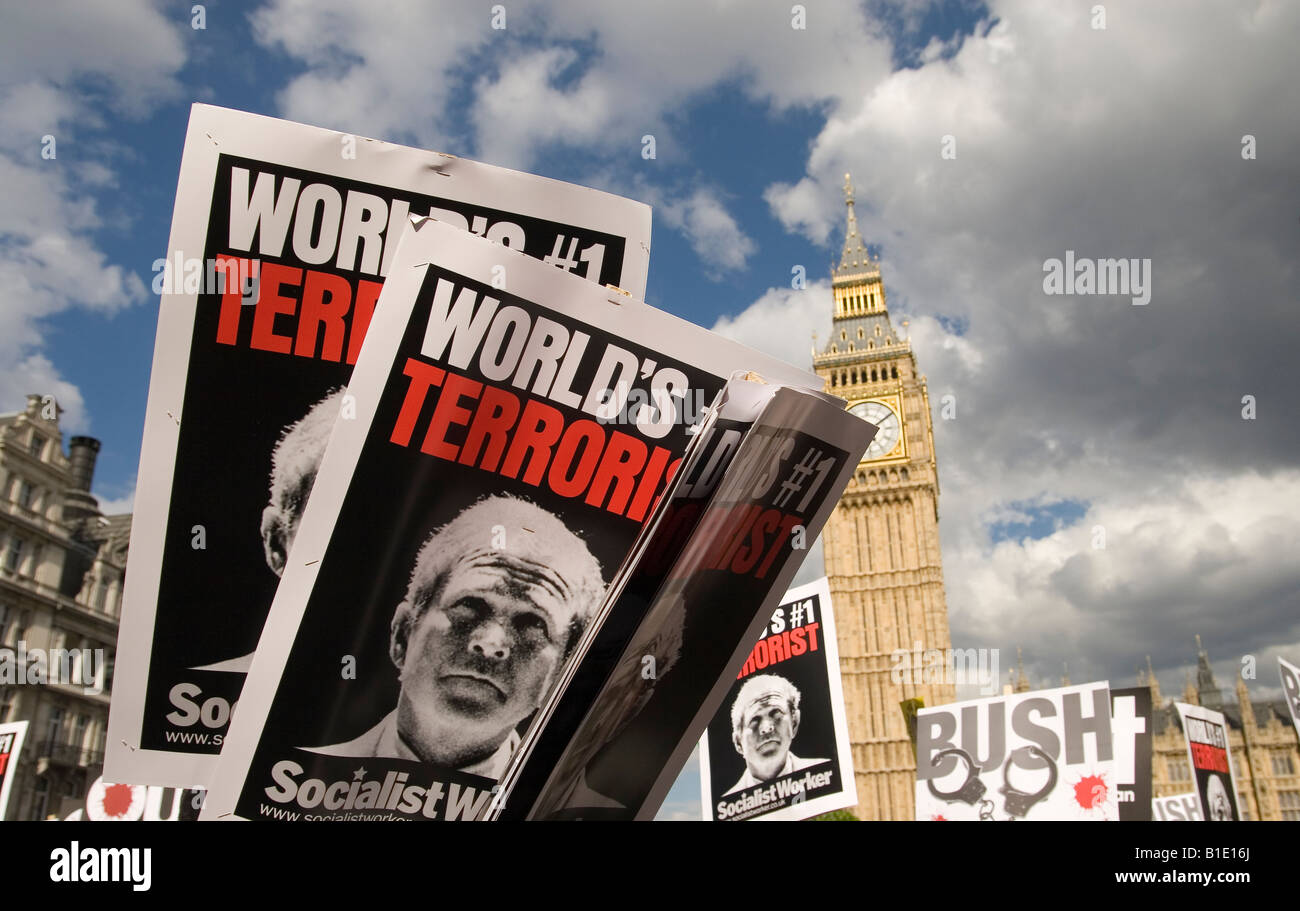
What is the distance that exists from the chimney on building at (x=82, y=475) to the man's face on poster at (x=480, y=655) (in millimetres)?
34702

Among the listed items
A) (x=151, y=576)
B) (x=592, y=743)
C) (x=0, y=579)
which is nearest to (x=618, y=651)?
(x=592, y=743)

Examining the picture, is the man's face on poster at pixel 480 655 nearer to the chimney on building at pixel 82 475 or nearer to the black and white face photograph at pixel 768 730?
the black and white face photograph at pixel 768 730

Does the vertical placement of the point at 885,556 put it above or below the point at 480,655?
above

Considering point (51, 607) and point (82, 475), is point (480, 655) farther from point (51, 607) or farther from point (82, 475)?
point (82, 475)

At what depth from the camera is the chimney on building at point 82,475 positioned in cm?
3159

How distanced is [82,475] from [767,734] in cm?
3237

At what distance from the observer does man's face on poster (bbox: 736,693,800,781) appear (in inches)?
382

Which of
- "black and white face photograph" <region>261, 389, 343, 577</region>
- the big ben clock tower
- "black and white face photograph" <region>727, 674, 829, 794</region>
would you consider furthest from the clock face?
"black and white face photograph" <region>261, 389, 343, 577</region>

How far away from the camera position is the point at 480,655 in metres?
2.24

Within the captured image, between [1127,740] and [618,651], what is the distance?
12712 millimetres

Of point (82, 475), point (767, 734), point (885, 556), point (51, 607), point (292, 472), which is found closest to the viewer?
point (292, 472)

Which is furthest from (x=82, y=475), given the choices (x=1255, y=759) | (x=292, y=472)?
(x=1255, y=759)
